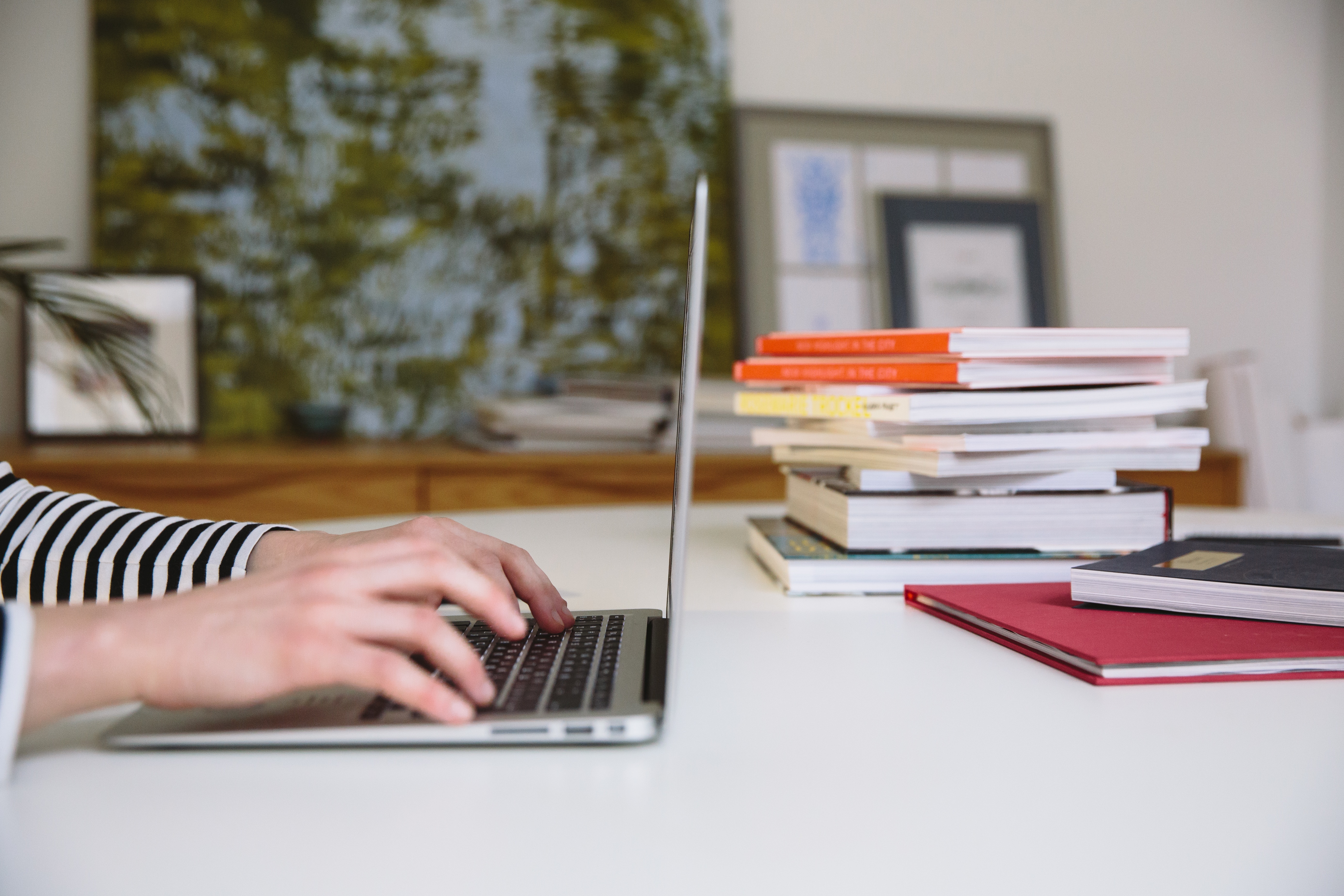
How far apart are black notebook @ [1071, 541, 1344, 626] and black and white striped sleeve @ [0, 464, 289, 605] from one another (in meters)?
0.60

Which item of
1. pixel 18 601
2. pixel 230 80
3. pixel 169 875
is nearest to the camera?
pixel 169 875

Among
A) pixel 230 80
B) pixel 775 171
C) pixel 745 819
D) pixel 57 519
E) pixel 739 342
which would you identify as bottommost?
pixel 745 819

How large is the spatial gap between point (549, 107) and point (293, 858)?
2.30 meters

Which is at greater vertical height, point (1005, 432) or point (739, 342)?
point (739, 342)

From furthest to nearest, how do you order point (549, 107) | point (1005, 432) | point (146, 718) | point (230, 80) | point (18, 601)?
point (549, 107) < point (230, 80) < point (1005, 432) < point (18, 601) < point (146, 718)

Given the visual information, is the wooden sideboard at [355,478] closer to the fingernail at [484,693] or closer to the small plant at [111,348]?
the small plant at [111,348]

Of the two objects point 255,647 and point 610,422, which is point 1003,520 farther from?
point 610,422

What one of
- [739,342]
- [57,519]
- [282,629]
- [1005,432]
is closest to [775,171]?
[739,342]

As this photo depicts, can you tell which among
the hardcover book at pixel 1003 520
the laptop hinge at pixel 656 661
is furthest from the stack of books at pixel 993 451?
the laptop hinge at pixel 656 661

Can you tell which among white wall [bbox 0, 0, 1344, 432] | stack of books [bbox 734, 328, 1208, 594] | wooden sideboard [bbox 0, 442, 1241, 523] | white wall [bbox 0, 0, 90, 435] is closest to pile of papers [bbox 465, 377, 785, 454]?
wooden sideboard [bbox 0, 442, 1241, 523]

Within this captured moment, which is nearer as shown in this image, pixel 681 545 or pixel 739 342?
pixel 681 545

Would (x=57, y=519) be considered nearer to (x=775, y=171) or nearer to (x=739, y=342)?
(x=739, y=342)

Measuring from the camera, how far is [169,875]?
35 cm

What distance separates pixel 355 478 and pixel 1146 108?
2397 millimetres
